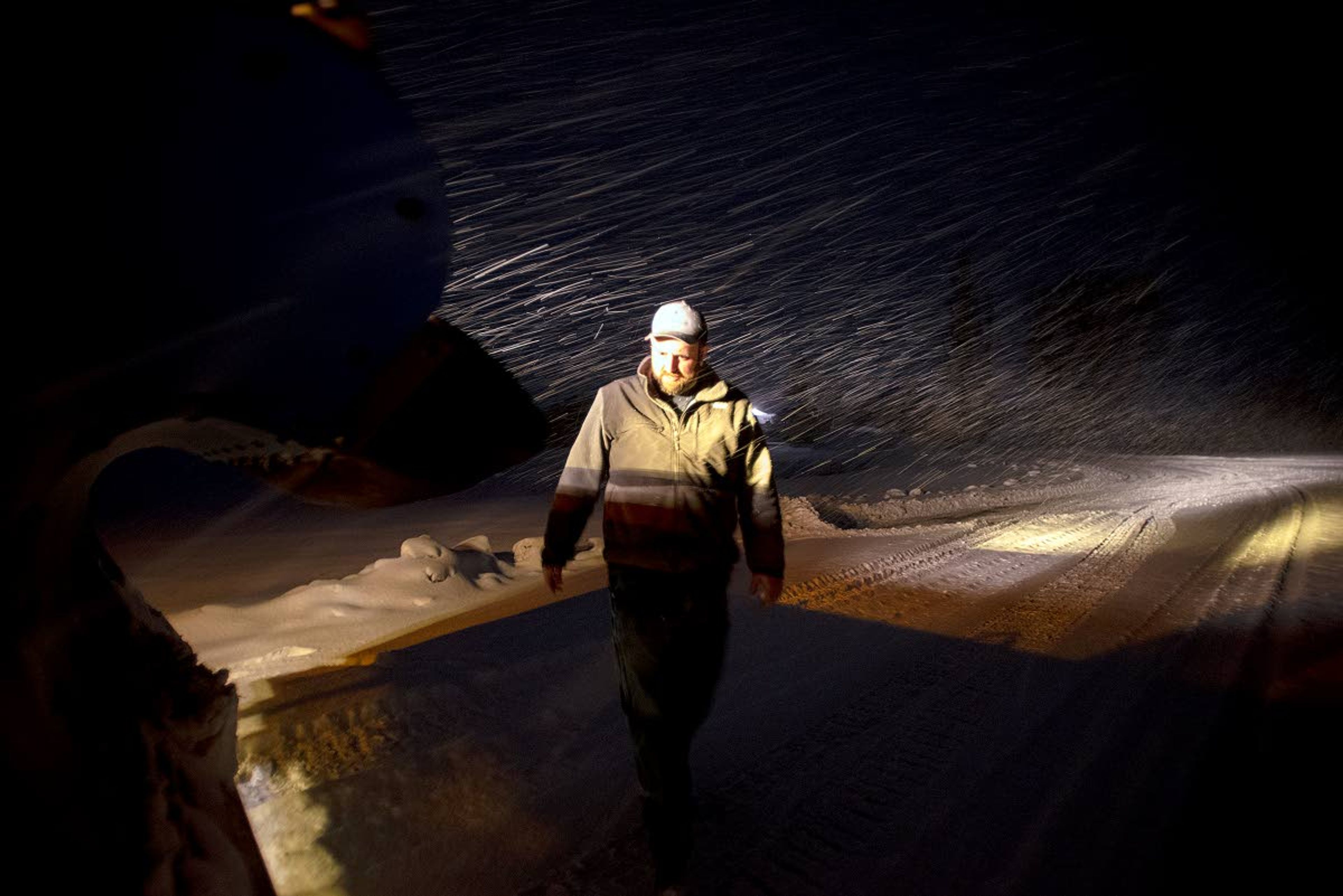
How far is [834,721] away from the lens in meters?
2.92

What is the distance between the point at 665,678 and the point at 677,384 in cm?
106

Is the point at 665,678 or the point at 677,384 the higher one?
the point at 677,384

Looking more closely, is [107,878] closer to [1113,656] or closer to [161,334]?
[161,334]

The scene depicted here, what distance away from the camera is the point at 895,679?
3301 mm

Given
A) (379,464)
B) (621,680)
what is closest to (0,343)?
(379,464)

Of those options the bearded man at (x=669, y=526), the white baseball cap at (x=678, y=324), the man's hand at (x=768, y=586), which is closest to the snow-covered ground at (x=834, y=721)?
the bearded man at (x=669, y=526)

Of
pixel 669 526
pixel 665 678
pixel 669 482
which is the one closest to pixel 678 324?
pixel 669 482

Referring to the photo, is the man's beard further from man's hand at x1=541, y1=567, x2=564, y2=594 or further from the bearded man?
man's hand at x1=541, y1=567, x2=564, y2=594

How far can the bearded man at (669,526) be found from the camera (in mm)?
1995

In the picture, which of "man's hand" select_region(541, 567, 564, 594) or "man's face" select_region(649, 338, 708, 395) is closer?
"man's face" select_region(649, 338, 708, 395)

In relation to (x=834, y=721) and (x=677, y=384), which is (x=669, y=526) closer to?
(x=677, y=384)

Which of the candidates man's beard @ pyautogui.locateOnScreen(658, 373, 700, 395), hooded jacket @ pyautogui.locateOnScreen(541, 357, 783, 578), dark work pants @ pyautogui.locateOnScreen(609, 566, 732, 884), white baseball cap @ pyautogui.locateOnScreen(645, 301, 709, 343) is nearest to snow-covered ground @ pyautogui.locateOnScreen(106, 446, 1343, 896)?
dark work pants @ pyautogui.locateOnScreen(609, 566, 732, 884)

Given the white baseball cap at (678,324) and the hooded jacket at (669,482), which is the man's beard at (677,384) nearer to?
the hooded jacket at (669,482)

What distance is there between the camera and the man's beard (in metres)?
2.13
